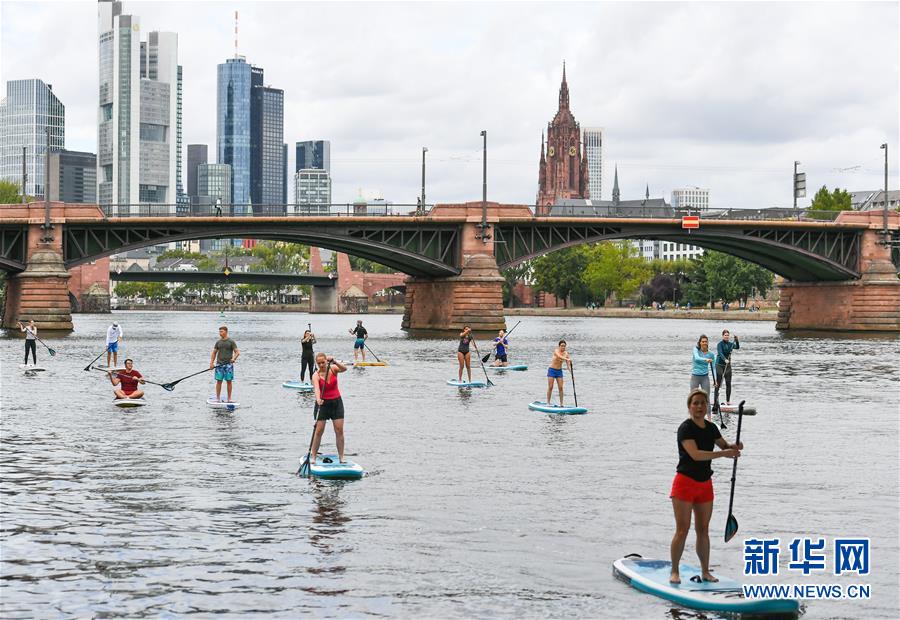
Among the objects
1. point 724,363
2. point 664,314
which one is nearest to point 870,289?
point 724,363

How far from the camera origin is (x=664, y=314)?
6959 inches

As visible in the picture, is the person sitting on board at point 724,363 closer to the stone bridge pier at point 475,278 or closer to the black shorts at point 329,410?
the black shorts at point 329,410

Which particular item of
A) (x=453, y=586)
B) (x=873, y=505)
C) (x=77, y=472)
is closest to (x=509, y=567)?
(x=453, y=586)

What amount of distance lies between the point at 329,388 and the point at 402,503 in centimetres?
334

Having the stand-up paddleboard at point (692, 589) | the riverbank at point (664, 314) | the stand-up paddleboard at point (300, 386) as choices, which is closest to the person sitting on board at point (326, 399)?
the stand-up paddleboard at point (692, 589)

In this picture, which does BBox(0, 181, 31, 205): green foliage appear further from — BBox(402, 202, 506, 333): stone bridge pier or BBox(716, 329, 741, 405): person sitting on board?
BBox(716, 329, 741, 405): person sitting on board

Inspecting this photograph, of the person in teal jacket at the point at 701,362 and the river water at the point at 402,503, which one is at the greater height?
the person in teal jacket at the point at 701,362

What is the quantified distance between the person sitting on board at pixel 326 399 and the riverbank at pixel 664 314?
429ft

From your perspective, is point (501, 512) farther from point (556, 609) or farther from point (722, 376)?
point (722, 376)

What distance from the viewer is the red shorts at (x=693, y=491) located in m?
14.0

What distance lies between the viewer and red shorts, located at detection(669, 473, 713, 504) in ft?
46.0

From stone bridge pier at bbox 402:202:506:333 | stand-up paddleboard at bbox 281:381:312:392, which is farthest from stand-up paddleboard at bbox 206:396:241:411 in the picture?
stone bridge pier at bbox 402:202:506:333

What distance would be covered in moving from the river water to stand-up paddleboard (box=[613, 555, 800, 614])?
0.61 feet

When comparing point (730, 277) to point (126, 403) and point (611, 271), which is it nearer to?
point (611, 271)
